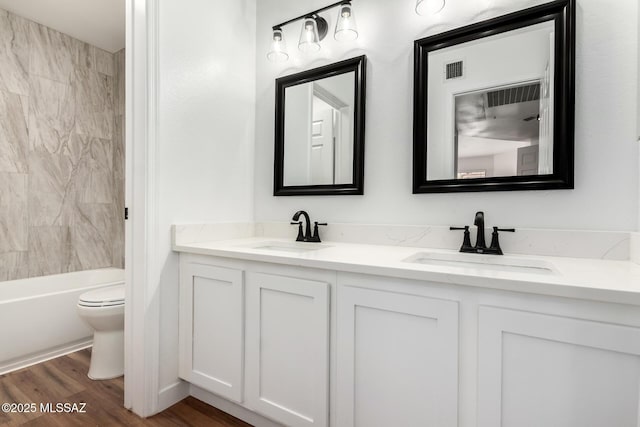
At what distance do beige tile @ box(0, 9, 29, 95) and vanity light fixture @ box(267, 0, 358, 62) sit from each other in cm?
202

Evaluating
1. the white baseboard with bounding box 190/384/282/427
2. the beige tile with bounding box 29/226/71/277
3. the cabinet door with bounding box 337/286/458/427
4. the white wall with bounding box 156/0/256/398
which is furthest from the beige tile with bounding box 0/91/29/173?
the cabinet door with bounding box 337/286/458/427

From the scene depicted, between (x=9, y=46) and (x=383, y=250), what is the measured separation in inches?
124

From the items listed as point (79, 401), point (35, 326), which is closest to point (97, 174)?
point (35, 326)

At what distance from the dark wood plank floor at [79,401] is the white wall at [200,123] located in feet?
0.60

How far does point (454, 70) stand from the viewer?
4.93 feet

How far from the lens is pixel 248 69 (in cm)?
209

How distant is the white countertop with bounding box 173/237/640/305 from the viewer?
78cm

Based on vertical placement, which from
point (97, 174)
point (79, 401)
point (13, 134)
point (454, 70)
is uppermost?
point (454, 70)

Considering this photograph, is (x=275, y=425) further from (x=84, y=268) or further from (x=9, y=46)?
(x=9, y=46)

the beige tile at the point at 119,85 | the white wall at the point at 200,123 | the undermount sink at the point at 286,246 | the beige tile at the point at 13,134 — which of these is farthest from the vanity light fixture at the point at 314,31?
the beige tile at the point at 13,134

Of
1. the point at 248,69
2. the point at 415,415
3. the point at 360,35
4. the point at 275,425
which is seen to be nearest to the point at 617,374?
the point at 415,415

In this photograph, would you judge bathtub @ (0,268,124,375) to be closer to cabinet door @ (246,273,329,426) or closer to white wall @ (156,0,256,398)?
white wall @ (156,0,256,398)

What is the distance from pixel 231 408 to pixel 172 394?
331 millimetres

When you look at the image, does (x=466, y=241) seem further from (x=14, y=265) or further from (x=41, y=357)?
(x=14, y=265)
